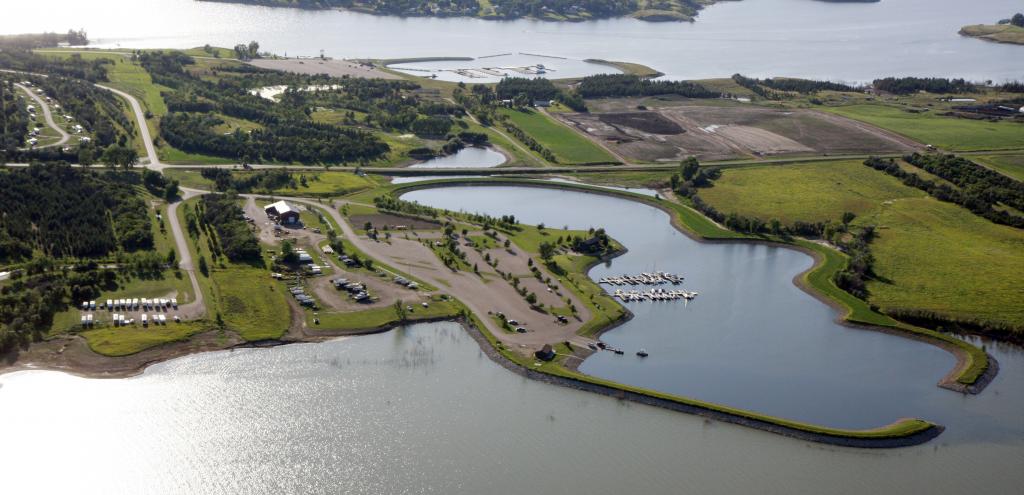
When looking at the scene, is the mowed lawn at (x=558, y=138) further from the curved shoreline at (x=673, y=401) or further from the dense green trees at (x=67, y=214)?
the curved shoreline at (x=673, y=401)

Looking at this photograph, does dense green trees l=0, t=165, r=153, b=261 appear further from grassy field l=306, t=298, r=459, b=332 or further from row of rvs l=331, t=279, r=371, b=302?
grassy field l=306, t=298, r=459, b=332

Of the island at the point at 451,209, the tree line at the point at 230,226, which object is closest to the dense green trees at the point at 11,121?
the island at the point at 451,209

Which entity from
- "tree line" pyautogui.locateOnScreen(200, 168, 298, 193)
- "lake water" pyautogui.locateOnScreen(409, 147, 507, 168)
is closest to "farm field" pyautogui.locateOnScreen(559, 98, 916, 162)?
"lake water" pyautogui.locateOnScreen(409, 147, 507, 168)

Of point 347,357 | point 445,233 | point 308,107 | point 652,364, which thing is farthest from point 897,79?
point 347,357

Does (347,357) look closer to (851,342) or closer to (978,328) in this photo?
(851,342)

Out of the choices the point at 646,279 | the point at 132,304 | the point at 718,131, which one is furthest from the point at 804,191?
the point at 132,304

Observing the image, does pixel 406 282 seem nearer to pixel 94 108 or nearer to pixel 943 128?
pixel 94 108

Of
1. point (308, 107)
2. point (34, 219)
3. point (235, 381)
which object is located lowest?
point (235, 381)
